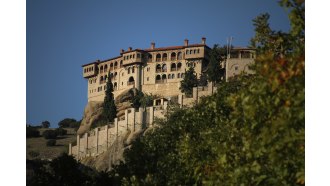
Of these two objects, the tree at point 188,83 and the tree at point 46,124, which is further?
the tree at point 46,124

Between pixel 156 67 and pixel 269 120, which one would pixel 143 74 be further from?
pixel 269 120

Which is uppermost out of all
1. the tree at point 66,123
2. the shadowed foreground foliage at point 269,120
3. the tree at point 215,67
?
the tree at point 215,67

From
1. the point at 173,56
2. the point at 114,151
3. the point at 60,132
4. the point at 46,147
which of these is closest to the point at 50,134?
the point at 60,132

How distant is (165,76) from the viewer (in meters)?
77.5

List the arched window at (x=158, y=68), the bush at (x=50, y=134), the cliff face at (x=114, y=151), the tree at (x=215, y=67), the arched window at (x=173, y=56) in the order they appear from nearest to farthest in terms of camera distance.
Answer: the cliff face at (x=114, y=151) → the tree at (x=215, y=67) → the bush at (x=50, y=134) → the arched window at (x=173, y=56) → the arched window at (x=158, y=68)

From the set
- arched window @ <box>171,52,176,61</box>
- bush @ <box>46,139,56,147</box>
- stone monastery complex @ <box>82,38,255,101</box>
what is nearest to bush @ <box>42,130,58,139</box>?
bush @ <box>46,139,56,147</box>

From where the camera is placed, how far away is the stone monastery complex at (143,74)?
188 ft

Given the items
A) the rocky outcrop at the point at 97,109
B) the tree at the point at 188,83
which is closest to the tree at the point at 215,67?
the tree at the point at 188,83

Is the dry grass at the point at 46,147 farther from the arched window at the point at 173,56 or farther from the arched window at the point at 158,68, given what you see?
the arched window at the point at 173,56
